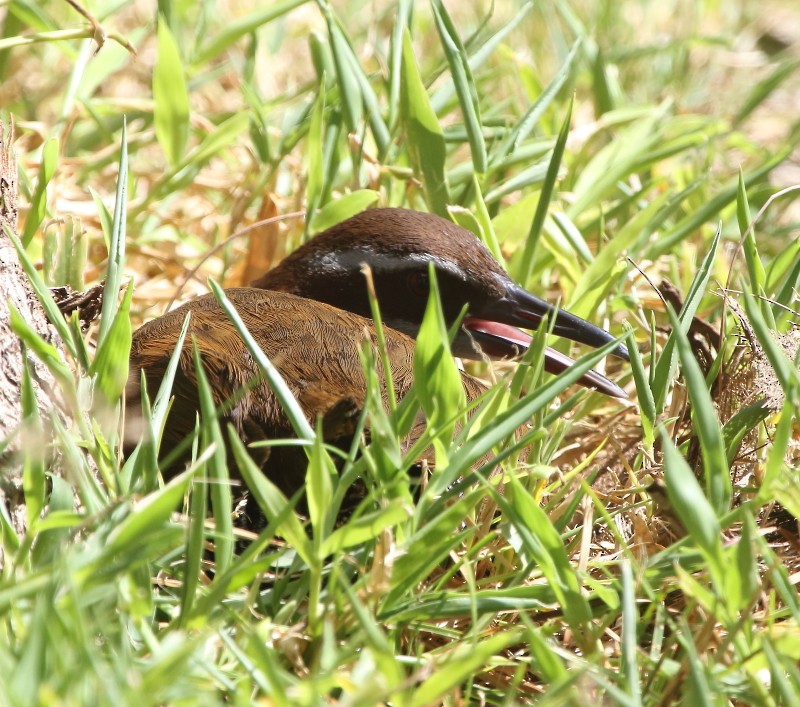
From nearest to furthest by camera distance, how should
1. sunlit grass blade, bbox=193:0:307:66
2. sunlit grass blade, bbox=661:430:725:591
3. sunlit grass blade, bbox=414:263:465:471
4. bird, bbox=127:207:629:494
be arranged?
sunlit grass blade, bbox=661:430:725:591 → sunlit grass blade, bbox=414:263:465:471 → bird, bbox=127:207:629:494 → sunlit grass blade, bbox=193:0:307:66

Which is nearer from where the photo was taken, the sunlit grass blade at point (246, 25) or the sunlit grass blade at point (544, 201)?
the sunlit grass blade at point (544, 201)

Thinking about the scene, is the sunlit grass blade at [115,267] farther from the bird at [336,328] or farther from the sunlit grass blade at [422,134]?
the sunlit grass blade at [422,134]

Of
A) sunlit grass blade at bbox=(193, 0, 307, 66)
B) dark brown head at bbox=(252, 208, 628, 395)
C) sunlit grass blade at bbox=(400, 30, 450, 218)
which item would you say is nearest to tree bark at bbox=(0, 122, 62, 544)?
dark brown head at bbox=(252, 208, 628, 395)

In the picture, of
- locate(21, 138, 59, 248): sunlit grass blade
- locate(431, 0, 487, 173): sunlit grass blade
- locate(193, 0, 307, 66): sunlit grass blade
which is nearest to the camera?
locate(21, 138, 59, 248): sunlit grass blade

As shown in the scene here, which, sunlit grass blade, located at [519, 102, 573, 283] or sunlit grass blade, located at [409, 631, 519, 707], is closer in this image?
sunlit grass blade, located at [409, 631, 519, 707]

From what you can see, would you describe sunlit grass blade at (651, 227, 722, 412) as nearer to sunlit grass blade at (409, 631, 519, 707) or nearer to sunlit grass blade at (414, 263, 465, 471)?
sunlit grass blade at (414, 263, 465, 471)

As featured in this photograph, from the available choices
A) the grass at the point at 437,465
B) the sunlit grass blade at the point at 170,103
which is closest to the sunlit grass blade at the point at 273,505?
the grass at the point at 437,465

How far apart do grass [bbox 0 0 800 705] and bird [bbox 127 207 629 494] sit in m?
0.15

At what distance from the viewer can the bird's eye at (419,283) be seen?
3.30 m

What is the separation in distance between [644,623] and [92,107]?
285 cm

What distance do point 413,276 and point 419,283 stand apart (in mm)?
28

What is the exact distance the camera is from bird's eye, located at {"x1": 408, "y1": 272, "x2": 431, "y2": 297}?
3301 millimetres

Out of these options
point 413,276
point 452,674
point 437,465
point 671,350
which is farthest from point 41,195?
point 452,674

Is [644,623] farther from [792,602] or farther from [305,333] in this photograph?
[305,333]
